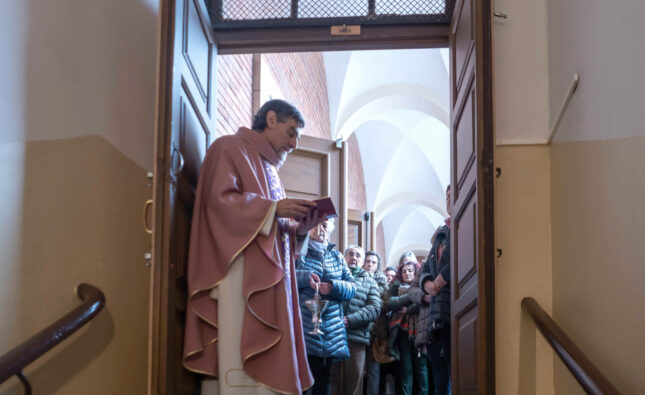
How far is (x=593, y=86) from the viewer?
333 centimetres

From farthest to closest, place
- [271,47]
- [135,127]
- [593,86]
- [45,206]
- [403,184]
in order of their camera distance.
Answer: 1. [403,184]
2. [271,47]
3. [135,127]
4. [593,86]
5. [45,206]

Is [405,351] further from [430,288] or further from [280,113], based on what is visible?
[280,113]

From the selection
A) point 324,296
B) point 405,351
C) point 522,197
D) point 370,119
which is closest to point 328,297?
point 324,296

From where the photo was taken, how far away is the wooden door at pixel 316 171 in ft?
26.4

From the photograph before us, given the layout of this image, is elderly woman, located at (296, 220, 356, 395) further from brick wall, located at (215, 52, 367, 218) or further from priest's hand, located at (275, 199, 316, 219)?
priest's hand, located at (275, 199, 316, 219)

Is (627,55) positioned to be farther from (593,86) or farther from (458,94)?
(458,94)

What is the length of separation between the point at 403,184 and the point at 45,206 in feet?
50.8

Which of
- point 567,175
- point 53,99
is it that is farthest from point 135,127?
point 567,175

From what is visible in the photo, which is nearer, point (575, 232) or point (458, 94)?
point (575, 232)

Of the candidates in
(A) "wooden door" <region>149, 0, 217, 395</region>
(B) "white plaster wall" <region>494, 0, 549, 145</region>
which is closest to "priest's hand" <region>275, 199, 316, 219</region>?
(A) "wooden door" <region>149, 0, 217, 395</region>

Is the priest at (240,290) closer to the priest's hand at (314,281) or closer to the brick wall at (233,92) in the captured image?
the priest's hand at (314,281)

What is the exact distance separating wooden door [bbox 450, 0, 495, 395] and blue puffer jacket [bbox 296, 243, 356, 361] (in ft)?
3.99

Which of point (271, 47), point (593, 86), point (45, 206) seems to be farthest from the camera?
point (271, 47)

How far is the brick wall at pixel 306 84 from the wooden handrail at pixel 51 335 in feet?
15.8
